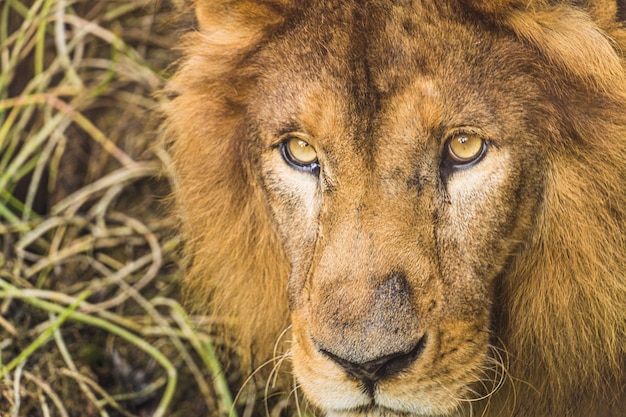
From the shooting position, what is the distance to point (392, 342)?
113 inches

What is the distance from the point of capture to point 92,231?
528 centimetres

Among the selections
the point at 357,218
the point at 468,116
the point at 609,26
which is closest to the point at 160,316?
the point at 357,218

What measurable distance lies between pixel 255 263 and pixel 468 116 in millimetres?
1190

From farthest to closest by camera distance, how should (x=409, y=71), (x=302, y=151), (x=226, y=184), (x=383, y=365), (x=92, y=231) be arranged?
(x=92, y=231), (x=226, y=184), (x=302, y=151), (x=409, y=71), (x=383, y=365)

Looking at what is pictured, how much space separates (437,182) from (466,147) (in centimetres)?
14

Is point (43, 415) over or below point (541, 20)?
below

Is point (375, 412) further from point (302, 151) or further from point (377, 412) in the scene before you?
point (302, 151)

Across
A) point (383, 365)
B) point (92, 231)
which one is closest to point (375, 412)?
point (383, 365)

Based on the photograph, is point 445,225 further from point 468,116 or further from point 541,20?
point 541,20

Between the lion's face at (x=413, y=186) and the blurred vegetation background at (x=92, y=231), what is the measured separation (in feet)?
4.89

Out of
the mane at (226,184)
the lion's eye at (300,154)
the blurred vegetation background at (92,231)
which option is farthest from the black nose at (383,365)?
the blurred vegetation background at (92,231)

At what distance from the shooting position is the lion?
9.86ft

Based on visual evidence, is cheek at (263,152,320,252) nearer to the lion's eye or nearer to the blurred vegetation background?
the lion's eye

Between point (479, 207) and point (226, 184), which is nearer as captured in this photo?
point (479, 207)
